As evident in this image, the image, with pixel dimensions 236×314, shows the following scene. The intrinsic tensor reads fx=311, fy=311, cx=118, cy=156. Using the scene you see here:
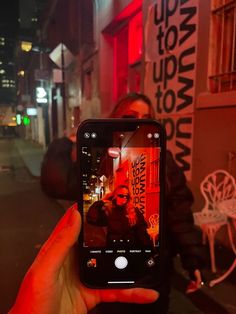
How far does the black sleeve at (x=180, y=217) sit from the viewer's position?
1.92 m

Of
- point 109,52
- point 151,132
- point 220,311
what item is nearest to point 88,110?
point 109,52

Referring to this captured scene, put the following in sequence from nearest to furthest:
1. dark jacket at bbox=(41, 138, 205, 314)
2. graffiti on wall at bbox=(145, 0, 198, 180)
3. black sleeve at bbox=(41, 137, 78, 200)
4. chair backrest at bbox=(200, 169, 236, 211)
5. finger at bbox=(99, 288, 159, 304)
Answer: finger at bbox=(99, 288, 159, 304), black sleeve at bbox=(41, 137, 78, 200), dark jacket at bbox=(41, 138, 205, 314), chair backrest at bbox=(200, 169, 236, 211), graffiti on wall at bbox=(145, 0, 198, 180)

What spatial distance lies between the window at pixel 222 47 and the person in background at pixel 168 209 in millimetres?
2866

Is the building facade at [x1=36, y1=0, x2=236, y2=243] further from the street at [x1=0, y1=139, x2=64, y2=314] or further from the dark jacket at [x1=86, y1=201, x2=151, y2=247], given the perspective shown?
the street at [x1=0, y1=139, x2=64, y2=314]

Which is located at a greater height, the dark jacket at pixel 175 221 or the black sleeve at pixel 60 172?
the black sleeve at pixel 60 172

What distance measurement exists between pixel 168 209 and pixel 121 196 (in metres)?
0.81

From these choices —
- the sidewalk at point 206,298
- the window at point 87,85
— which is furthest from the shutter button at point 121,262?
the window at point 87,85

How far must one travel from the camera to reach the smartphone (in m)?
1.20

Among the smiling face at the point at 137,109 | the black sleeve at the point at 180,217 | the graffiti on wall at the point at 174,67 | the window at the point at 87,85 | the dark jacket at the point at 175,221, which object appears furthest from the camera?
the window at the point at 87,85

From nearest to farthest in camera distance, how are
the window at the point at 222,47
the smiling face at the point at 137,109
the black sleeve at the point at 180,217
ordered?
the black sleeve at the point at 180,217
the smiling face at the point at 137,109
the window at the point at 222,47

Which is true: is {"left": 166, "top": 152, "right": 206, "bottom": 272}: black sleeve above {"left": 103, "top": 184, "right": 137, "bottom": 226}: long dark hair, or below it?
below

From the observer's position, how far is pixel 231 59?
4.52 meters

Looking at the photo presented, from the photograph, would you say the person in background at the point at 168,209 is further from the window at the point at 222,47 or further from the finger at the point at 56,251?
the window at the point at 222,47

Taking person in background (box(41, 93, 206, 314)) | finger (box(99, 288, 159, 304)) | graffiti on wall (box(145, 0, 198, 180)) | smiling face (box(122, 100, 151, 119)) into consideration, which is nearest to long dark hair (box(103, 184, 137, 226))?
finger (box(99, 288, 159, 304))
